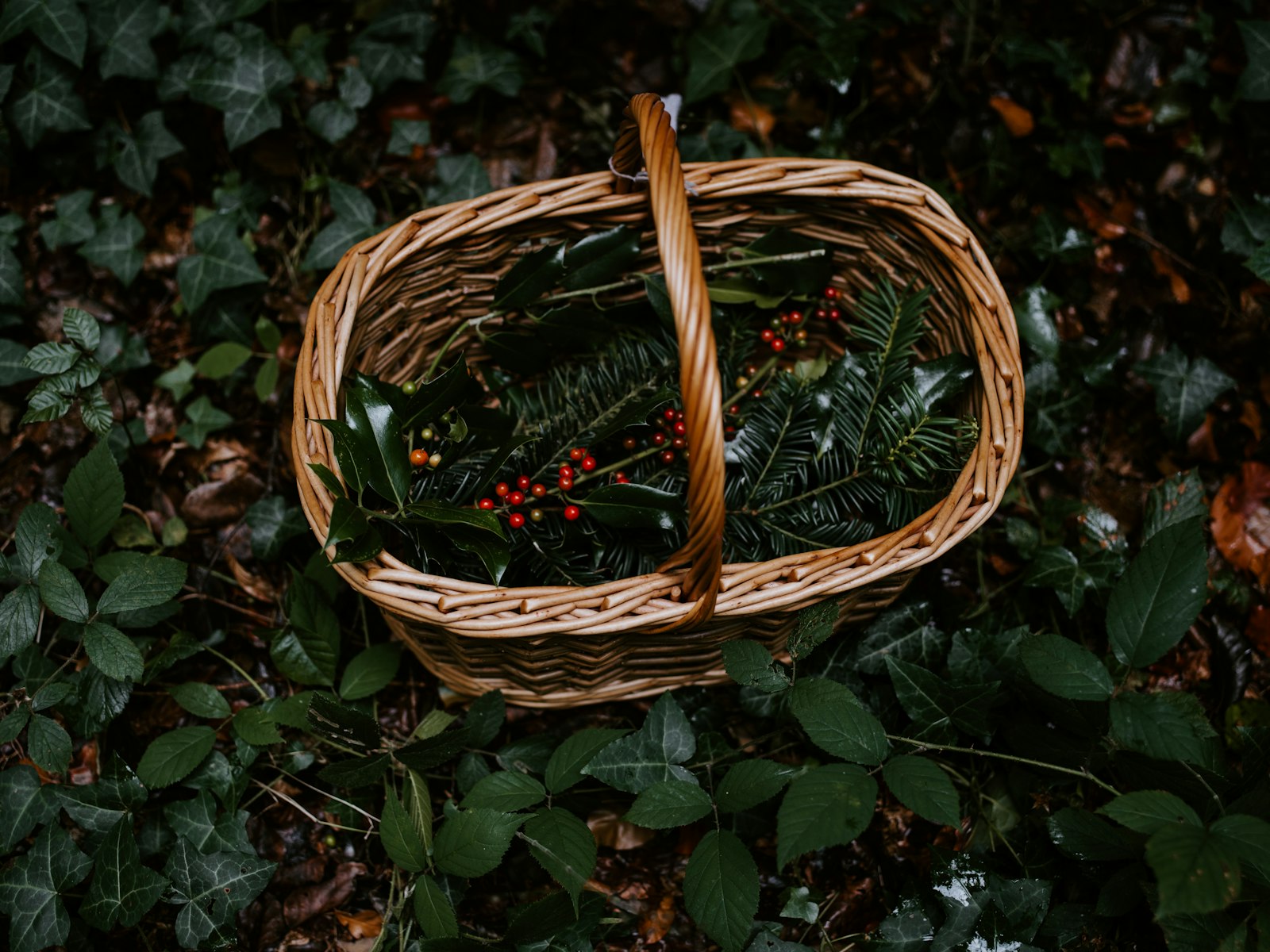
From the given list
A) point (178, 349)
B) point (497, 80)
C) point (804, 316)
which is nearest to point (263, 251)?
point (178, 349)

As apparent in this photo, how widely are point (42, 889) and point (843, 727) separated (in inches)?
41.7


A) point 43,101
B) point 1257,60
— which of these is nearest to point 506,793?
point 43,101

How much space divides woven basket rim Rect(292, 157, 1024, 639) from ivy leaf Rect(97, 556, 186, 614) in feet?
0.79

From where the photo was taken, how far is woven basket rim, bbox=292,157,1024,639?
3.06ft

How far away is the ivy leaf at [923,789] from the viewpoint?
0.91 metres

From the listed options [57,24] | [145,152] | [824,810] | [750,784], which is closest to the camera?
[824,810]

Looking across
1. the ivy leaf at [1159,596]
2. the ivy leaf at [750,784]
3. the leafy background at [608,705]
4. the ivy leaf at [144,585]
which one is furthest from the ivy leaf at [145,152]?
the ivy leaf at [1159,596]

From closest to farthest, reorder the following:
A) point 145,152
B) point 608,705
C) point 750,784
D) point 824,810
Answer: point 824,810 → point 750,784 → point 608,705 → point 145,152

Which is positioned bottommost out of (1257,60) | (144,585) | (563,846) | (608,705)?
(608,705)

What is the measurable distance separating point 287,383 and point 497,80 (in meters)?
0.70

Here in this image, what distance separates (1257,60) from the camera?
1.52 m

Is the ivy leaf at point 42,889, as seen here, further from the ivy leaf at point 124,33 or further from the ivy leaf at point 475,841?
the ivy leaf at point 124,33

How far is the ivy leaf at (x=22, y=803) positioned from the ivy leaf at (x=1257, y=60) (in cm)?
225

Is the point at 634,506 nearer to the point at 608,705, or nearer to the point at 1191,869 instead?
the point at 608,705
